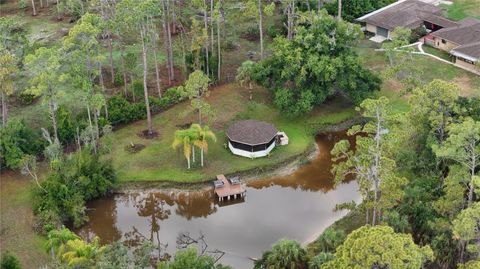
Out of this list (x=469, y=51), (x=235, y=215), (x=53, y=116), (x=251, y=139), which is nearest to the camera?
(x=235, y=215)

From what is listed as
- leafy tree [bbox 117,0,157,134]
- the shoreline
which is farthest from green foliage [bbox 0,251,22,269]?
leafy tree [bbox 117,0,157,134]

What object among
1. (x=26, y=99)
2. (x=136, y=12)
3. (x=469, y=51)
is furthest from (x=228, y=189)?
(x=469, y=51)

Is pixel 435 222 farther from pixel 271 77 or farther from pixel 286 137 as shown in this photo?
pixel 271 77

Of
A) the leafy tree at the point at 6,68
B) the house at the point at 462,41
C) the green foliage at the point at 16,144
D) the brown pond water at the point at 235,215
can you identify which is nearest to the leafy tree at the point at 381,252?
the brown pond water at the point at 235,215

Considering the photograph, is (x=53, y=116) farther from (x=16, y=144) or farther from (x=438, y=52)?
(x=438, y=52)

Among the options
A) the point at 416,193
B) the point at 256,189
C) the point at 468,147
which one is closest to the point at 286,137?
the point at 256,189

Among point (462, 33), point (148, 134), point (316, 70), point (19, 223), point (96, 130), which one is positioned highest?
point (316, 70)
